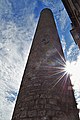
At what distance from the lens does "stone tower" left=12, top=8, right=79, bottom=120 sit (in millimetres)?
4328

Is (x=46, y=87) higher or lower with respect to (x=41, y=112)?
higher

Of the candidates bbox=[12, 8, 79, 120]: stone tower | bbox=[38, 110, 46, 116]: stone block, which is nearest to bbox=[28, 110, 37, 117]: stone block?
bbox=[12, 8, 79, 120]: stone tower

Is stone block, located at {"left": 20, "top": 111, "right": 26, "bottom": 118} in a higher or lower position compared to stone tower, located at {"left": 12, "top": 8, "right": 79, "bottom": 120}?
lower

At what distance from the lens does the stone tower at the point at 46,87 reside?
14.2ft

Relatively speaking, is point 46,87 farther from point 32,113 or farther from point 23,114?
point 23,114

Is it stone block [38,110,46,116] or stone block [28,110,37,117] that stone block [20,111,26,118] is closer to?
stone block [28,110,37,117]

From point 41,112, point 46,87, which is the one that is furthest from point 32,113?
point 46,87

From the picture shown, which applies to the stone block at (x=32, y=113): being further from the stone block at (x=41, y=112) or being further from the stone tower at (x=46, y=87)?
the stone block at (x=41, y=112)

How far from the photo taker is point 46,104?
4.39 m

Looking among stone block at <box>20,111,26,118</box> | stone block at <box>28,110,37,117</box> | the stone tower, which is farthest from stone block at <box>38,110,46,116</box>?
stone block at <box>20,111,26,118</box>

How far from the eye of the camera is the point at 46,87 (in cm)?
477

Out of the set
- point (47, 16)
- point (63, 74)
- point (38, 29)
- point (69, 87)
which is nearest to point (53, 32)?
point (38, 29)

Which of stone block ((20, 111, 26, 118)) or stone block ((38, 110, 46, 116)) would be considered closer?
stone block ((38, 110, 46, 116))

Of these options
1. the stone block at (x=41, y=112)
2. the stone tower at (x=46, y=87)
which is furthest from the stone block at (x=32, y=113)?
the stone block at (x=41, y=112)
